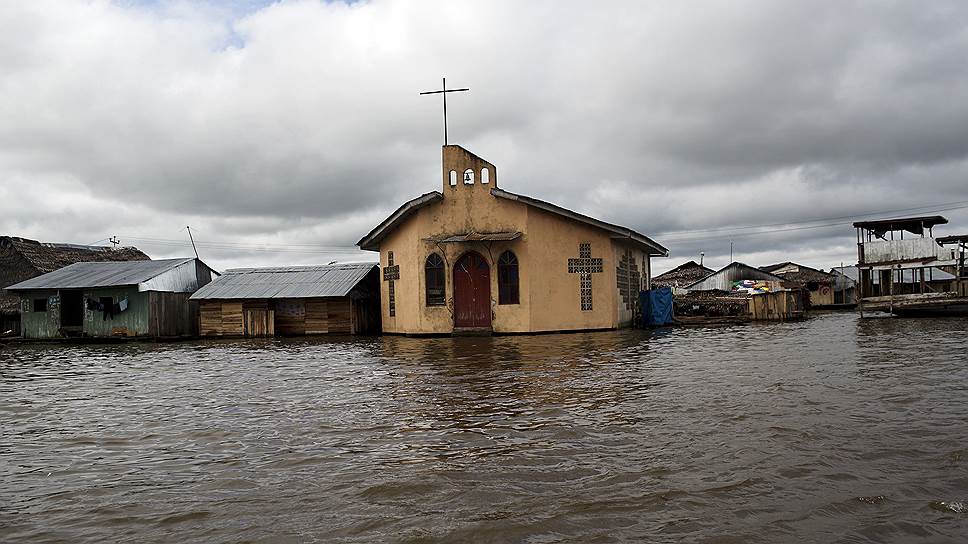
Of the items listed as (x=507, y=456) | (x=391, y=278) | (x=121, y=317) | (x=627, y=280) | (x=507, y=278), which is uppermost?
(x=391, y=278)

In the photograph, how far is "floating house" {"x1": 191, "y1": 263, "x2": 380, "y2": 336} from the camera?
2506 cm

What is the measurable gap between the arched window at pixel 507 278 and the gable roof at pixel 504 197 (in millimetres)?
1757

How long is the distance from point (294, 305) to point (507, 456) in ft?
71.5

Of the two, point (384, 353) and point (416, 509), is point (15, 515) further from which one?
point (384, 353)

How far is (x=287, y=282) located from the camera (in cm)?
2636

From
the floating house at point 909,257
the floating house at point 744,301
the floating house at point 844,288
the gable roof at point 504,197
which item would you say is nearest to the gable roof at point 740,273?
the floating house at point 744,301

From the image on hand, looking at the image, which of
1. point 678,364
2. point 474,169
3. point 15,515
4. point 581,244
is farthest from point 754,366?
point 474,169

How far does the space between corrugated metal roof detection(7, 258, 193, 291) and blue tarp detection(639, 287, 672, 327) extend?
60.8 feet

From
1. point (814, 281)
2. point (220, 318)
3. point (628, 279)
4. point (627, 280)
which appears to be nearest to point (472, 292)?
point (627, 280)

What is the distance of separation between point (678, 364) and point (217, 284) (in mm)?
20956

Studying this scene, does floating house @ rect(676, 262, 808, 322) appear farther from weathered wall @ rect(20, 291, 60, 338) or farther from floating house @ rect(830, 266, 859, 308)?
weathered wall @ rect(20, 291, 60, 338)

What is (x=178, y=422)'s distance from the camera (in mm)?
7090

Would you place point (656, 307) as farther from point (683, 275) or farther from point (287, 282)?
point (683, 275)

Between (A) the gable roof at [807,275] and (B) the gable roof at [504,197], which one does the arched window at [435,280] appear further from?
(A) the gable roof at [807,275]
